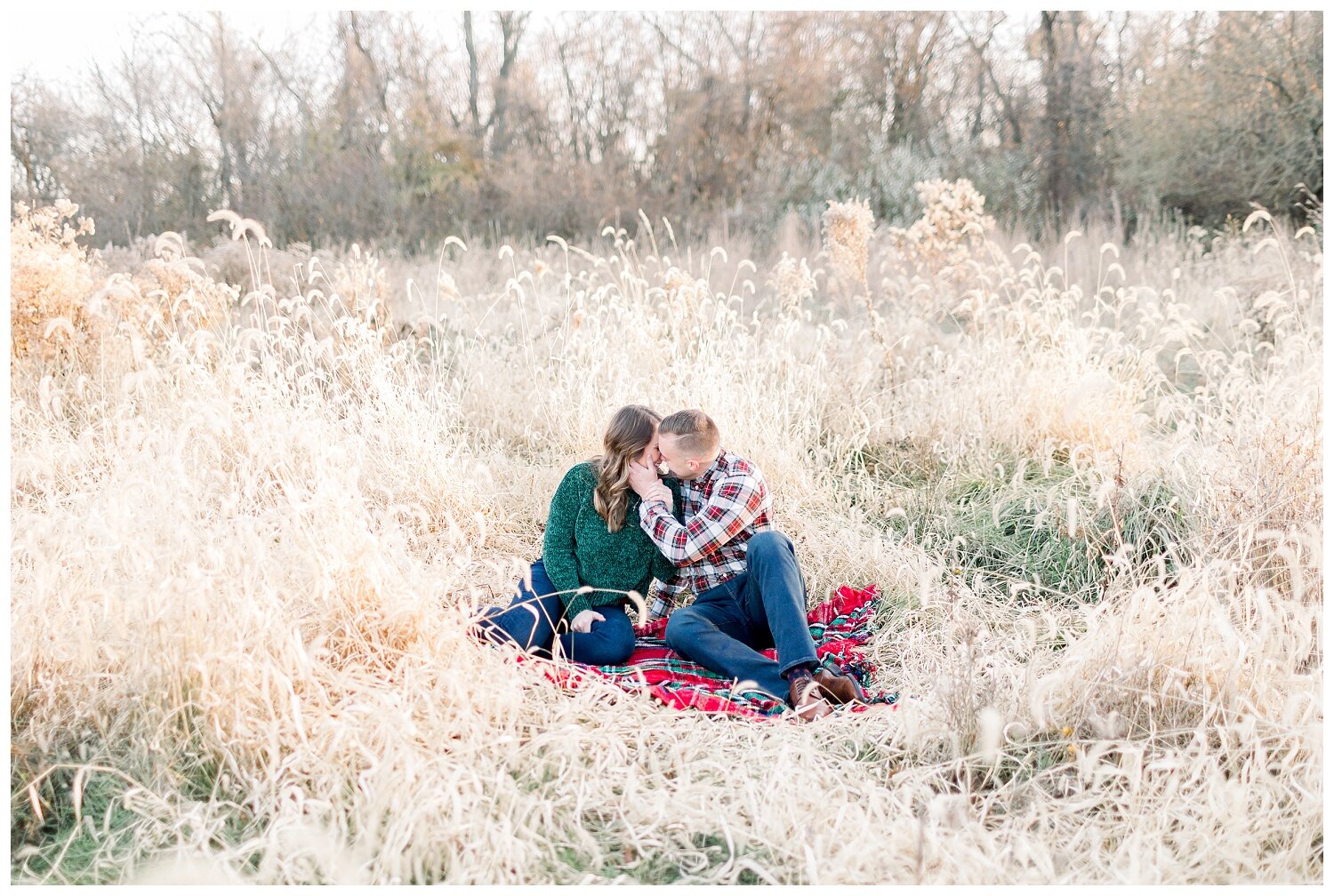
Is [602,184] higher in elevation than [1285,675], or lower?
higher

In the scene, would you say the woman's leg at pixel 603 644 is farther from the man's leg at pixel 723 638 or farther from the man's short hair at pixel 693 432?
the man's short hair at pixel 693 432

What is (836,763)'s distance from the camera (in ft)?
8.67

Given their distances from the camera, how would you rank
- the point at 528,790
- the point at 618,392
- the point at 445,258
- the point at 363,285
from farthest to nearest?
the point at 445,258 → the point at 363,285 → the point at 618,392 → the point at 528,790

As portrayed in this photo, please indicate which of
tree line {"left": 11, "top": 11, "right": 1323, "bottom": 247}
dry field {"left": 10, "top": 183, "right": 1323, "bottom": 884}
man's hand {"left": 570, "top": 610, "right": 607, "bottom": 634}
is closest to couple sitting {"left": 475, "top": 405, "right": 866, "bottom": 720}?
Result: man's hand {"left": 570, "top": 610, "right": 607, "bottom": 634}

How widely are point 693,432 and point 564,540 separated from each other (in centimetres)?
58

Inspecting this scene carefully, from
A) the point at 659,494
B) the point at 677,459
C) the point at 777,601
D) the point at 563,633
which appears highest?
the point at 677,459

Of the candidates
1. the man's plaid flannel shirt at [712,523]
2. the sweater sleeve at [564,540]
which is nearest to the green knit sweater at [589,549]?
the sweater sleeve at [564,540]

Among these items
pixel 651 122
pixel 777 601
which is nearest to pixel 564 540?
pixel 777 601

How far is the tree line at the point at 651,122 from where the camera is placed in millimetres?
10391

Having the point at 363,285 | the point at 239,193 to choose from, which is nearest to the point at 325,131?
the point at 239,193

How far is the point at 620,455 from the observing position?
3365 millimetres

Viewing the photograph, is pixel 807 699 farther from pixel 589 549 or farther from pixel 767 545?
pixel 589 549

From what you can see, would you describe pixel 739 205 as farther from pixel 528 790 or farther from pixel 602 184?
pixel 528 790

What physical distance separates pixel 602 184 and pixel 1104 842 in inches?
404
